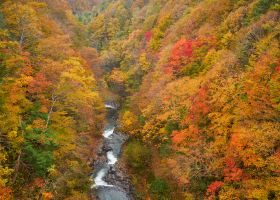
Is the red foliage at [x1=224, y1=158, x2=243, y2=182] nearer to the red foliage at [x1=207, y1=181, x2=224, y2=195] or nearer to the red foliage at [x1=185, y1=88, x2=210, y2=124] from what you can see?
the red foliage at [x1=207, y1=181, x2=224, y2=195]

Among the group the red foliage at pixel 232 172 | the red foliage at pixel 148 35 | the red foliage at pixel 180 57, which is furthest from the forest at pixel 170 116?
the red foliage at pixel 148 35

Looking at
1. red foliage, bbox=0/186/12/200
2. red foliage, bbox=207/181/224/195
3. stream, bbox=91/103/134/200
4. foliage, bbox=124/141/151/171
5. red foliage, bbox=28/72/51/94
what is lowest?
stream, bbox=91/103/134/200

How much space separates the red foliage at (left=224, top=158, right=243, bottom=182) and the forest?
8cm

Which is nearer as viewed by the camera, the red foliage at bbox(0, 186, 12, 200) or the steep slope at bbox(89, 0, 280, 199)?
the red foliage at bbox(0, 186, 12, 200)

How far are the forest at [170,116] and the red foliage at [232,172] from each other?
0.08 m

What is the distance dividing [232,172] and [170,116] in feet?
42.3

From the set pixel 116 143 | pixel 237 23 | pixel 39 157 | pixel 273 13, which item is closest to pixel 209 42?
pixel 237 23

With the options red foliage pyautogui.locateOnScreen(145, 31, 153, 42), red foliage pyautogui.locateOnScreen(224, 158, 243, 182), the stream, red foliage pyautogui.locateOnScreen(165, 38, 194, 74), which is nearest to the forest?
red foliage pyautogui.locateOnScreen(224, 158, 243, 182)

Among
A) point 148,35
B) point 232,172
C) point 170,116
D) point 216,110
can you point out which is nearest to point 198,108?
point 216,110

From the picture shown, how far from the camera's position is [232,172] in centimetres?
2400

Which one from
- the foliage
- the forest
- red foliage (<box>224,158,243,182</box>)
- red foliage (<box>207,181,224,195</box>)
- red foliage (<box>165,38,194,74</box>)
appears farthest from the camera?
red foliage (<box>165,38,194,74</box>)

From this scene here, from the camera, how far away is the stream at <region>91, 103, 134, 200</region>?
34.1m

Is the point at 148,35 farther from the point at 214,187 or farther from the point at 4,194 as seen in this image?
the point at 4,194

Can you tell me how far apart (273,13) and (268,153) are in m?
20.6
